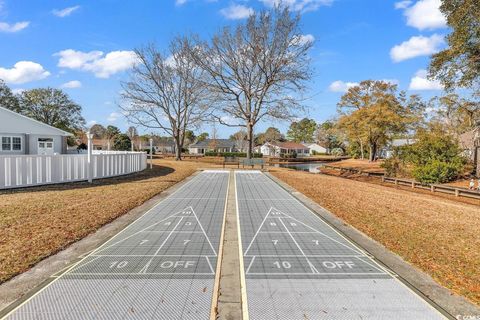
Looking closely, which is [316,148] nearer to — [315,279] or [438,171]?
[438,171]

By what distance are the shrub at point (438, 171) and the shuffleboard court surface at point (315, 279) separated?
18.2 meters

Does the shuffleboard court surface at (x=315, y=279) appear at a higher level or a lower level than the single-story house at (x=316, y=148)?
lower

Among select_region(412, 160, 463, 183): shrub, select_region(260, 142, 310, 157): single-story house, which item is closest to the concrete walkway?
select_region(412, 160, 463, 183): shrub

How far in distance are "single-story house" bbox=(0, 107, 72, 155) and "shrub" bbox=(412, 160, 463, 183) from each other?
27329 millimetres

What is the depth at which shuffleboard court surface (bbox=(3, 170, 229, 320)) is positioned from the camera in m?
3.31

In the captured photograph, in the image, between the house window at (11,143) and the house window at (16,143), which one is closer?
the house window at (11,143)

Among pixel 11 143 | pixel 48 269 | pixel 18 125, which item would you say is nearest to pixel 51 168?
pixel 48 269

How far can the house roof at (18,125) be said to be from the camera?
20.6m

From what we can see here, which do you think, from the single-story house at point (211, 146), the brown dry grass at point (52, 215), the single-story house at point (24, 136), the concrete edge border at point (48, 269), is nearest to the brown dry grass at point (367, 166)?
the brown dry grass at point (52, 215)

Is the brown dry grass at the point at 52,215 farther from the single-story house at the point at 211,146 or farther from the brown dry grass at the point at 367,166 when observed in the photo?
the single-story house at the point at 211,146

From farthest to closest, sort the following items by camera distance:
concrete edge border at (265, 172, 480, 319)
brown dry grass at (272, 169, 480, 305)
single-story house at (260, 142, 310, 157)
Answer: single-story house at (260, 142, 310, 157), brown dry grass at (272, 169, 480, 305), concrete edge border at (265, 172, 480, 319)

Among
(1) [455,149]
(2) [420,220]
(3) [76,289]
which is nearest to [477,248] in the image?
(2) [420,220]

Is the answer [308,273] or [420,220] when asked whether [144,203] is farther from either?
[420,220]

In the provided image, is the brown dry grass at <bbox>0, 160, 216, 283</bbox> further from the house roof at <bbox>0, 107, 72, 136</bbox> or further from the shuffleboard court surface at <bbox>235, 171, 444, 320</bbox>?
the house roof at <bbox>0, 107, 72, 136</bbox>
